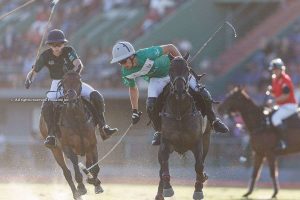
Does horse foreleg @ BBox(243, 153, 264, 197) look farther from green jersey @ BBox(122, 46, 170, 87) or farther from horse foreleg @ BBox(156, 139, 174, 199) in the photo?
horse foreleg @ BBox(156, 139, 174, 199)

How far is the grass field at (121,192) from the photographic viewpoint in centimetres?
1755

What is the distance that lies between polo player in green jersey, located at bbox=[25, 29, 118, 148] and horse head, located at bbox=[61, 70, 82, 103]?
333 millimetres

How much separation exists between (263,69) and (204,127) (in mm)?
11859

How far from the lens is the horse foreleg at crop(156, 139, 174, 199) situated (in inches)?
547

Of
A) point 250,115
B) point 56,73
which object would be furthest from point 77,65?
point 250,115

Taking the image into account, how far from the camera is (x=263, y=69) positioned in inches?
1053

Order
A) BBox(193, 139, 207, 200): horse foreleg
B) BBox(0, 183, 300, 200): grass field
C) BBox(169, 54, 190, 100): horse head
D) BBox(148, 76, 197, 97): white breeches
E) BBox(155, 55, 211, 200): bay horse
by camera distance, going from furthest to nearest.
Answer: BBox(0, 183, 300, 200): grass field → BBox(148, 76, 197, 97): white breeches → BBox(193, 139, 207, 200): horse foreleg → BBox(155, 55, 211, 200): bay horse → BBox(169, 54, 190, 100): horse head

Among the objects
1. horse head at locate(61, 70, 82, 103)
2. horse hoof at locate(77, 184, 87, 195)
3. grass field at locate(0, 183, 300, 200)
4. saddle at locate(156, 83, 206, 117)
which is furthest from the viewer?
grass field at locate(0, 183, 300, 200)

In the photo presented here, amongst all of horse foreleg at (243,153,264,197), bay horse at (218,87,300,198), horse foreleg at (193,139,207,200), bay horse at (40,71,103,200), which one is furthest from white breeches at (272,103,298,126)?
horse foreleg at (193,139,207,200)

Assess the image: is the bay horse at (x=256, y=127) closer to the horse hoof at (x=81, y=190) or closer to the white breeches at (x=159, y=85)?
the horse hoof at (x=81, y=190)

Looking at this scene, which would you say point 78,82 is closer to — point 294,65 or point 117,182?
point 117,182

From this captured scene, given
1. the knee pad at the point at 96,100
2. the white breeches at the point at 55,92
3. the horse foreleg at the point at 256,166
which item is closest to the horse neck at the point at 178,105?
the knee pad at the point at 96,100

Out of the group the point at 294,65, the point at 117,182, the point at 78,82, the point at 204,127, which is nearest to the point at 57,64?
the point at 78,82

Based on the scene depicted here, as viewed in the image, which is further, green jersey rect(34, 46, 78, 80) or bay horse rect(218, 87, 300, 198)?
bay horse rect(218, 87, 300, 198)
